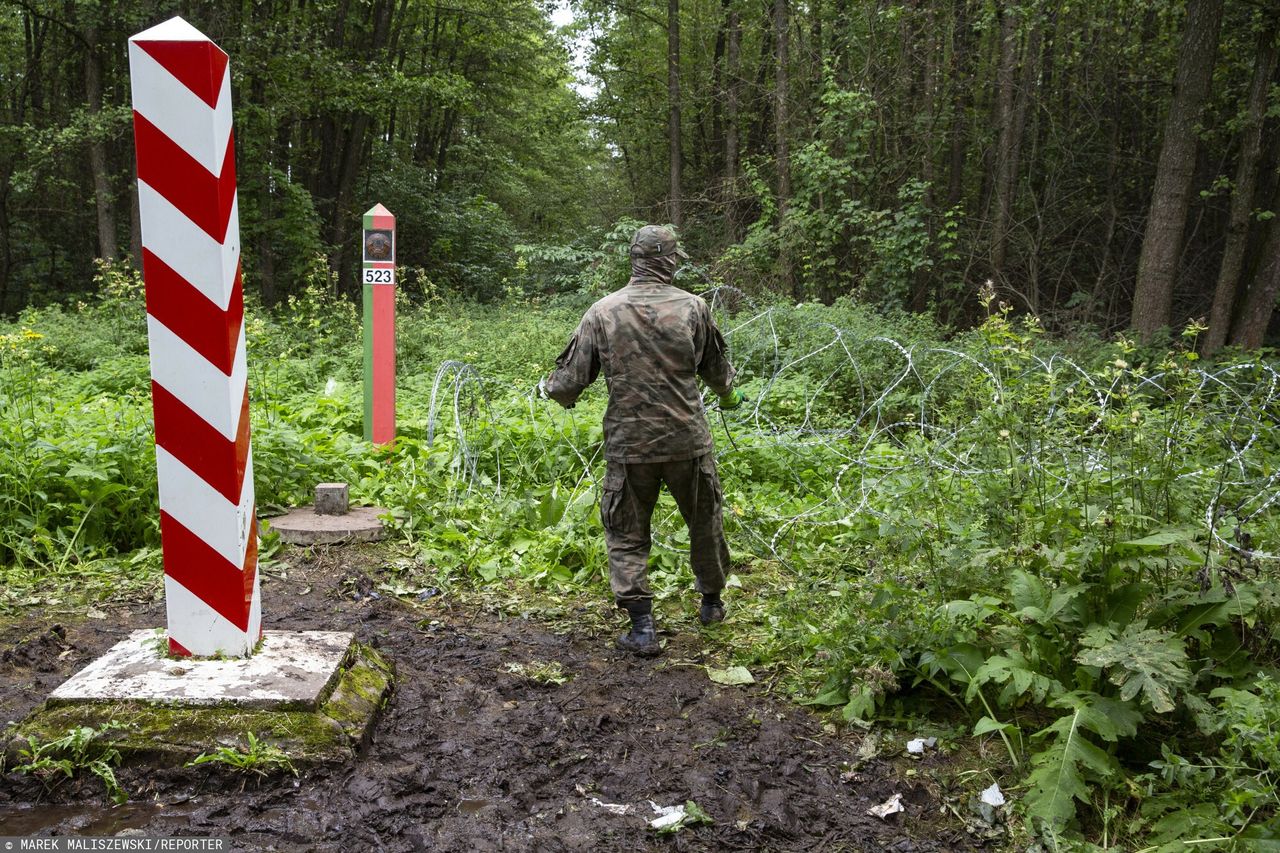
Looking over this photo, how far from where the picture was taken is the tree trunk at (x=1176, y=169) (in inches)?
426

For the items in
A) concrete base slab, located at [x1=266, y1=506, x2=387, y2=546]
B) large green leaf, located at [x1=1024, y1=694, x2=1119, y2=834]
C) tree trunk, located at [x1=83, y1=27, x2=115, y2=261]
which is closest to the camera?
large green leaf, located at [x1=1024, y1=694, x2=1119, y2=834]

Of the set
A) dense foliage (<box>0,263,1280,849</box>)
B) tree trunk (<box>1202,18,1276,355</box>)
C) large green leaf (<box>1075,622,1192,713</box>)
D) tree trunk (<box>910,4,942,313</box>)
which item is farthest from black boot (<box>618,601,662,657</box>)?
tree trunk (<box>910,4,942,313</box>)

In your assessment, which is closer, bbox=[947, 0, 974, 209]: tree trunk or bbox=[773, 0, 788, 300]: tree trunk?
bbox=[947, 0, 974, 209]: tree trunk

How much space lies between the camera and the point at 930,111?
15.5 m

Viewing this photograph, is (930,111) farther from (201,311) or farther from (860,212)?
(201,311)

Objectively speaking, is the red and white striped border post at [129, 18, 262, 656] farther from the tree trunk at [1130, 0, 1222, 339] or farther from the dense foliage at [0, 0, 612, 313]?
the dense foliage at [0, 0, 612, 313]

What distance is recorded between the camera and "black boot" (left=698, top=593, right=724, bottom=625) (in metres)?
4.79

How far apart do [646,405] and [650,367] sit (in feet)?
0.62

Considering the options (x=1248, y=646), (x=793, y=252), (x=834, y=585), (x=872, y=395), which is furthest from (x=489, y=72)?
(x=1248, y=646)

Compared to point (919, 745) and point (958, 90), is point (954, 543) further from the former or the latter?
point (958, 90)

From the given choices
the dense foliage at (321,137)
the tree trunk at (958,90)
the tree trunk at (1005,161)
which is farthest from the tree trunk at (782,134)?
the dense foliage at (321,137)

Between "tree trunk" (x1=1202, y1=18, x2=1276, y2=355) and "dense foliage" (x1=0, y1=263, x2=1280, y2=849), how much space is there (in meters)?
6.20

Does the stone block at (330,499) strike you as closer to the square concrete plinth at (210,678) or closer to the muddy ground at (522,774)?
the muddy ground at (522,774)

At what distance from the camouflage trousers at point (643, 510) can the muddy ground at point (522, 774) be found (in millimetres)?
395
